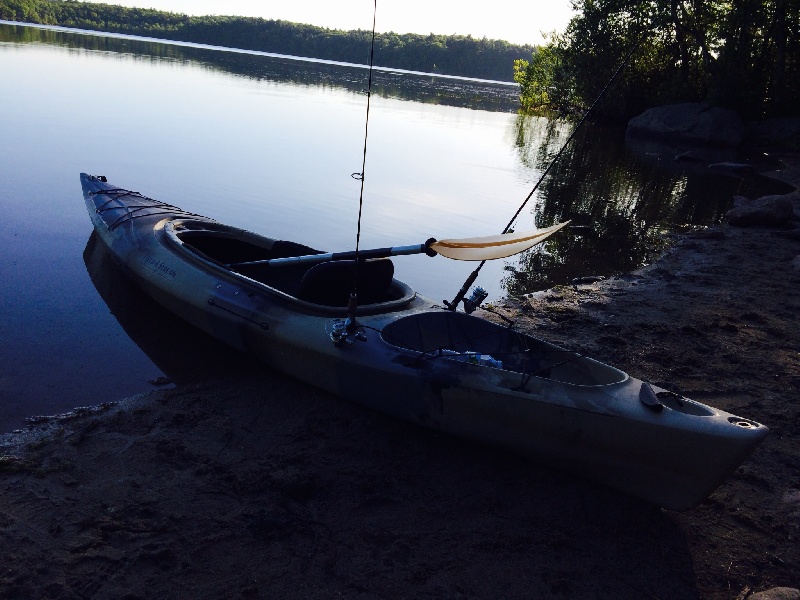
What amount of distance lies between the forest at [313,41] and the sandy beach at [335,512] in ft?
318

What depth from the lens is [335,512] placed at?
430 centimetres

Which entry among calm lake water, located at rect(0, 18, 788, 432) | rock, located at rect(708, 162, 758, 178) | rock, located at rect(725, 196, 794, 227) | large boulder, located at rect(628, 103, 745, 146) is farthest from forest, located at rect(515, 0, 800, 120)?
rock, located at rect(725, 196, 794, 227)

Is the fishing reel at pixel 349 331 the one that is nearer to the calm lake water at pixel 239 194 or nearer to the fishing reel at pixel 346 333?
the fishing reel at pixel 346 333

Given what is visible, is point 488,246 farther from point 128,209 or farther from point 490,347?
point 128,209

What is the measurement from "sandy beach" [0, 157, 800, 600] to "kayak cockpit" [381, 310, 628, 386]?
0.68 meters

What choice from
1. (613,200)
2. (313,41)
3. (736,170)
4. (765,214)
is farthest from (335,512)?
(313,41)

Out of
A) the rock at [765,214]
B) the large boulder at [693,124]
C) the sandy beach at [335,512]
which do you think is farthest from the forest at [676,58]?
the sandy beach at [335,512]

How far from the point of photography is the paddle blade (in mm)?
5395

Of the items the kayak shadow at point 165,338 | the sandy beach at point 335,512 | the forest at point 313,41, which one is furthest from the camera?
the forest at point 313,41

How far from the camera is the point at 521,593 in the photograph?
12.2ft

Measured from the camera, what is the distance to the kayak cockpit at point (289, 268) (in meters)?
6.05

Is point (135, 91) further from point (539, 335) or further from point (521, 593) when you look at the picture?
point (521, 593)

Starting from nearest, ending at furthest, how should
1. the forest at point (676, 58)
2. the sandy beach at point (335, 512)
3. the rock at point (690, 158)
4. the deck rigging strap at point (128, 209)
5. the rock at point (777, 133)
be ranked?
the sandy beach at point (335, 512), the deck rigging strap at point (128, 209), the rock at point (690, 158), the rock at point (777, 133), the forest at point (676, 58)

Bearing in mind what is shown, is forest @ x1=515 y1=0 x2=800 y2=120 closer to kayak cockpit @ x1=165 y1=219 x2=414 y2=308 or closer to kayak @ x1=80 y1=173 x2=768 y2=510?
kayak cockpit @ x1=165 y1=219 x2=414 y2=308
